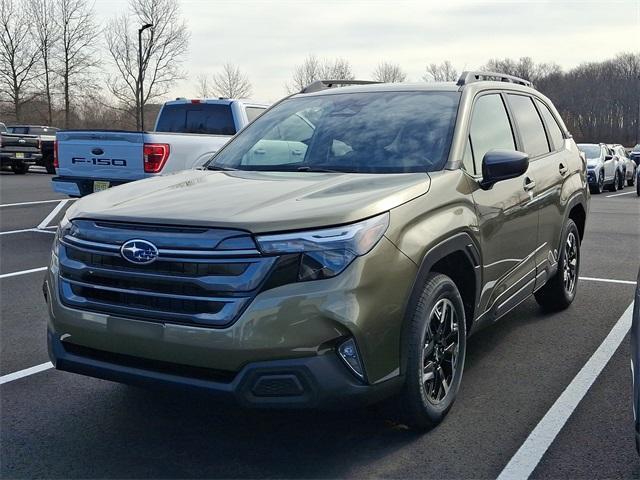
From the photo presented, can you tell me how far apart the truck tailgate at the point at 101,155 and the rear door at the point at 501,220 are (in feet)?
18.5

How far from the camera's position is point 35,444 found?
352 centimetres

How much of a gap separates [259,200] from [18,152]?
2540 centimetres

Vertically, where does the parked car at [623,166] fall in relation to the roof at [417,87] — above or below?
below

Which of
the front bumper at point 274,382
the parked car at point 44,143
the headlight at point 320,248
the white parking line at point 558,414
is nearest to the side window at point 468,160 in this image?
the headlight at point 320,248

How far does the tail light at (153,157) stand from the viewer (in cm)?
926

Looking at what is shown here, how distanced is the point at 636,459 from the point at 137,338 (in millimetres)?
2351

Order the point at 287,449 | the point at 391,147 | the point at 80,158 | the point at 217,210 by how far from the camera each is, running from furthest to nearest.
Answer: the point at 80,158, the point at 391,147, the point at 287,449, the point at 217,210

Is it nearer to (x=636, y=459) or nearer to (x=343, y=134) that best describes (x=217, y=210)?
(x=343, y=134)

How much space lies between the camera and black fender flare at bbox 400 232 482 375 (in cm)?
330

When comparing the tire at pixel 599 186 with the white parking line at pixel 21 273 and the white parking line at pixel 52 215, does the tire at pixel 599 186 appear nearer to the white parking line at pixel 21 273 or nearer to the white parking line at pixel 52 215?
the white parking line at pixel 52 215

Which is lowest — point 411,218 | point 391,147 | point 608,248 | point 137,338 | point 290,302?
point 608,248

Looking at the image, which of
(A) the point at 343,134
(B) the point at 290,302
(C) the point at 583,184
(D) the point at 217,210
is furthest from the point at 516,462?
(C) the point at 583,184

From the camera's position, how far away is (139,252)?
311 centimetres

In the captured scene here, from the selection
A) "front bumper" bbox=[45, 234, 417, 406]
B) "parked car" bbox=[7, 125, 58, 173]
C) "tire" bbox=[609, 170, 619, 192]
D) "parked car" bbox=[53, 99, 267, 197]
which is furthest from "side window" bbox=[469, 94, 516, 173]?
"parked car" bbox=[7, 125, 58, 173]
